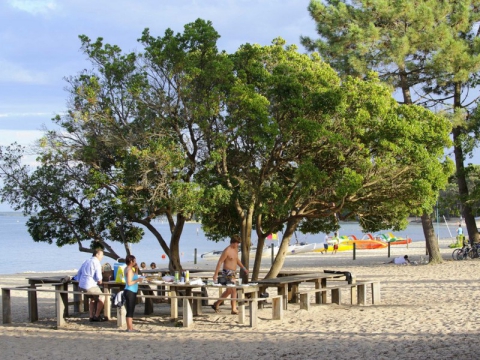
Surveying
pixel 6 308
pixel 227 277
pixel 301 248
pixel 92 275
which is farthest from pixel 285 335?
pixel 301 248

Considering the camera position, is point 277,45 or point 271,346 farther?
point 277,45

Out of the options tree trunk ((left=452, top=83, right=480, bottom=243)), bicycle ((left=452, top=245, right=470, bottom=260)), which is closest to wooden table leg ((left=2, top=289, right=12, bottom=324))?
tree trunk ((left=452, top=83, right=480, bottom=243))

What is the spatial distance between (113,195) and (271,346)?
6114mm

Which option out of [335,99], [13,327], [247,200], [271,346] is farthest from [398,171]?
[13,327]

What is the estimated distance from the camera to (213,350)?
9.73 m

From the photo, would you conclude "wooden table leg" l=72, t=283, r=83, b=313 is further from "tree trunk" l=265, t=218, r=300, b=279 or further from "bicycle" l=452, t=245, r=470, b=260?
"bicycle" l=452, t=245, r=470, b=260

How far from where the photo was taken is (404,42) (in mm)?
24453

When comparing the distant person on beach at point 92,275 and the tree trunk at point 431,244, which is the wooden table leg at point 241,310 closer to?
the distant person on beach at point 92,275

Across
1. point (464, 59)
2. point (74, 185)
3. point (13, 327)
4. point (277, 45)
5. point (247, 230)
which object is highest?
point (464, 59)

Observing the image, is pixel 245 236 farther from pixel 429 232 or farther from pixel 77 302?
pixel 429 232

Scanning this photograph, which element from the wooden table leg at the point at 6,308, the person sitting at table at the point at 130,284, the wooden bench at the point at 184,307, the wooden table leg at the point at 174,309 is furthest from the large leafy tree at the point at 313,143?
the wooden table leg at the point at 6,308

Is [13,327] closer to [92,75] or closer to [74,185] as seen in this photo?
[74,185]

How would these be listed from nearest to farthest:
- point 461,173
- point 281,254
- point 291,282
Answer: point 291,282, point 281,254, point 461,173

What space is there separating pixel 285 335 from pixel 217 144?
4.68m
